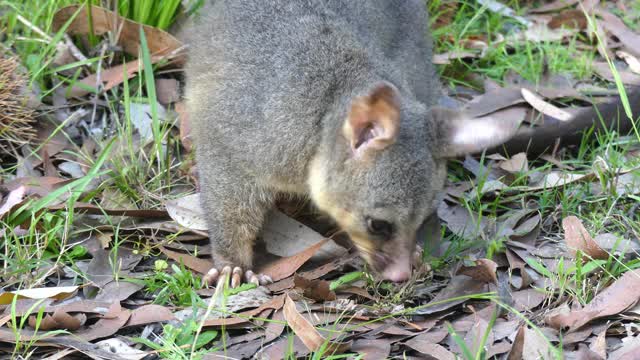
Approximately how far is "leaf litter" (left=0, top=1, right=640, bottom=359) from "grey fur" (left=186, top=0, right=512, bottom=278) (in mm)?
323

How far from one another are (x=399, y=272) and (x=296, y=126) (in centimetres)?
96

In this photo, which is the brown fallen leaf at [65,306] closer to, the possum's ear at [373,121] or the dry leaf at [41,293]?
the dry leaf at [41,293]

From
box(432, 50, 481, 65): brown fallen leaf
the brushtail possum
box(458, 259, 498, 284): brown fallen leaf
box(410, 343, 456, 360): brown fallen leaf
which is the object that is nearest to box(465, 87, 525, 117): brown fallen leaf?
box(432, 50, 481, 65): brown fallen leaf

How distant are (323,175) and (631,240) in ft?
5.97

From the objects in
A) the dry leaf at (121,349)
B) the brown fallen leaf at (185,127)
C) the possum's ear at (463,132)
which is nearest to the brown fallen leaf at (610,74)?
the possum's ear at (463,132)

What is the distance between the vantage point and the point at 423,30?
19.6 ft

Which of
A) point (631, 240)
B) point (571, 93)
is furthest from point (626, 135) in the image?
point (631, 240)

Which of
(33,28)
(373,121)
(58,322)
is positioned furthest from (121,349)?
(33,28)

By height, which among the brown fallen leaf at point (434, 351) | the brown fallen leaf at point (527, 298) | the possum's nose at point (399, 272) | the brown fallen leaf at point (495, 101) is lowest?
the brown fallen leaf at point (495, 101)

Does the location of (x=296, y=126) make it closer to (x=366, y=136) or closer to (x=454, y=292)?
(x=366, y=136)

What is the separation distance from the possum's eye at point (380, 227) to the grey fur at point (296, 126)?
44mm

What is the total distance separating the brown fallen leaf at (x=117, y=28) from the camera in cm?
601

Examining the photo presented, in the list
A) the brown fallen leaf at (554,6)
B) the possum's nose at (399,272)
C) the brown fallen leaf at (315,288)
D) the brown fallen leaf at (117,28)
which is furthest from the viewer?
the brown fallen leaf at (554,6)

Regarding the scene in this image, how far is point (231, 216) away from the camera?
4.82 metres
